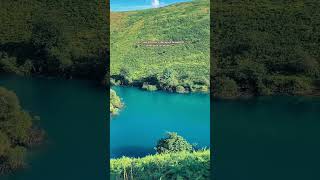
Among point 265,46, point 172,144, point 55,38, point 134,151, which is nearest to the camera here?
point 172,144

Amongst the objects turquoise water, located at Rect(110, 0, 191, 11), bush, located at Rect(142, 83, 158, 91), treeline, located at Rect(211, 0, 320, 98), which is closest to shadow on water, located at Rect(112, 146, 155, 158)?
bush, located at Rect(142, 83, 158, 91)

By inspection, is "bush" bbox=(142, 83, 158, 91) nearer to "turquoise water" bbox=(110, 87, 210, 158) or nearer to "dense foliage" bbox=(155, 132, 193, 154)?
"turquoise water" bbox=(110, 87, 210, 158)

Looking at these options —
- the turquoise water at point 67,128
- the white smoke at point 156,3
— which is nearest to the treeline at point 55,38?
the turquoise water at point 67,128

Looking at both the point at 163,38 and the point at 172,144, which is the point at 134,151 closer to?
the point at 172,144

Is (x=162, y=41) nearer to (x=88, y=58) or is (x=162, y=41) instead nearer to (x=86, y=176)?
(x=88, y=58)

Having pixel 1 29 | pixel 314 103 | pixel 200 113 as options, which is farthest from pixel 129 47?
pixel 314 103

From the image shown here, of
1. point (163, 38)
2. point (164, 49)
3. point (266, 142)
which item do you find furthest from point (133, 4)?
point (266, 142)

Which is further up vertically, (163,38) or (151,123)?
(163,38)
